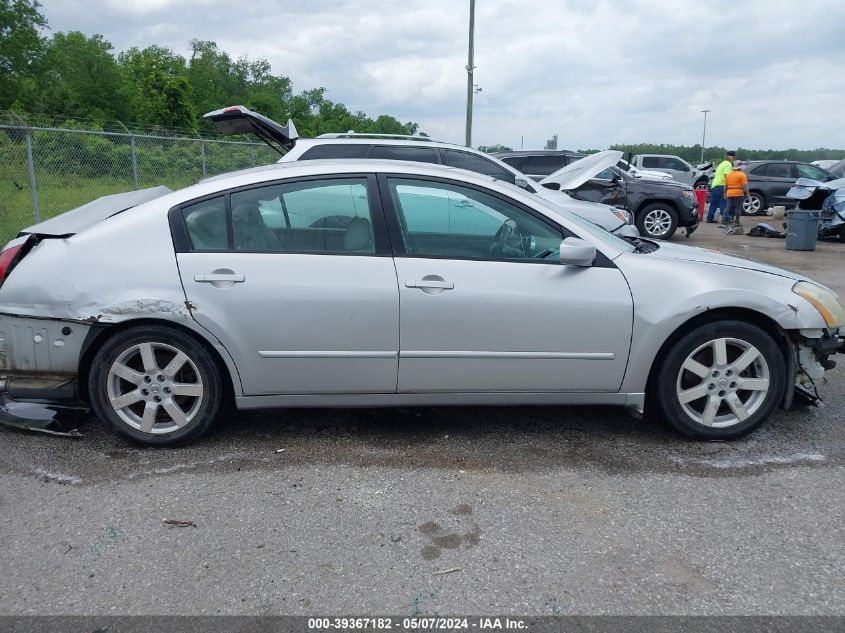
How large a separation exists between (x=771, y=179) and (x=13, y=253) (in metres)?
21.6

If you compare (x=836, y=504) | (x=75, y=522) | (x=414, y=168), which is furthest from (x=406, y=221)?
(x=836, y=504)

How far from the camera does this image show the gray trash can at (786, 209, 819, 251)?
13.0 meters

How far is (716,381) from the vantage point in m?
3.76

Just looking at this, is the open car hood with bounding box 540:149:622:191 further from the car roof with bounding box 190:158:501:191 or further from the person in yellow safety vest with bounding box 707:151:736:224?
the person in yellow safety vest with bounding box 707:151:736:224

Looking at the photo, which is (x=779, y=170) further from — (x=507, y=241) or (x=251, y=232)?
(x=251, y=232)

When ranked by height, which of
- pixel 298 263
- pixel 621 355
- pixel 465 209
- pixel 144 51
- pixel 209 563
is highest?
pixel 144 51

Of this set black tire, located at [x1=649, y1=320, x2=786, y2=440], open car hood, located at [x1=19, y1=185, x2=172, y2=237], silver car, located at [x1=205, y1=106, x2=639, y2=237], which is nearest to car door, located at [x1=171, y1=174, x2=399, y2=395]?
open car hood, located at [x1=19, y1=185, x2=172, y2=237]

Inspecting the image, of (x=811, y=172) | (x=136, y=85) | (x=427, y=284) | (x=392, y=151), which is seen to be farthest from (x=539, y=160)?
(x=136, y=85)

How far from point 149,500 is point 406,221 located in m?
1.94

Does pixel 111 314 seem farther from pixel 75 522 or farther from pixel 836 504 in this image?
pixel 836 504

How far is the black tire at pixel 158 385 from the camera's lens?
3598 mm

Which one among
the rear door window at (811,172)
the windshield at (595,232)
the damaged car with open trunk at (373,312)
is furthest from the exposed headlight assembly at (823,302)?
the rear door window at (811,172)

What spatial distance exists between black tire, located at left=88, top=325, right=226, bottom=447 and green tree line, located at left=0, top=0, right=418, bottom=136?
22.5 metres

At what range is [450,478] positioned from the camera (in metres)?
3.42
